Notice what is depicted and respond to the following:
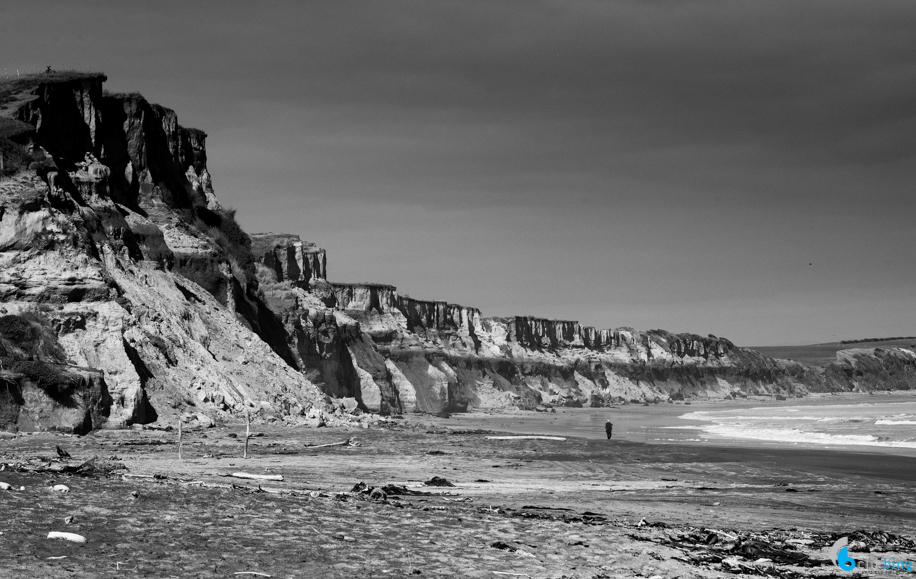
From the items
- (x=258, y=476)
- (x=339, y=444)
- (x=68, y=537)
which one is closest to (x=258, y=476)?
(x=258, y=476)

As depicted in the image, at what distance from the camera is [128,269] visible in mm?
40531

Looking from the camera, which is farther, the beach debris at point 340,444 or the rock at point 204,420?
the rock at point 204,420

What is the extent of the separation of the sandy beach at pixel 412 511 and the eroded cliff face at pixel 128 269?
7.36 m

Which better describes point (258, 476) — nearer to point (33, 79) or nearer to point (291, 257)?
point (33, 79)

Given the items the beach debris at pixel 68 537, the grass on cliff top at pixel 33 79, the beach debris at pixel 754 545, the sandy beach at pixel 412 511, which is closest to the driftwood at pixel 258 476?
the sandy beach at pixel 412 511

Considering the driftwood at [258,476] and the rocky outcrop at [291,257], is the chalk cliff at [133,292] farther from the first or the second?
the driftwood at [258,476]

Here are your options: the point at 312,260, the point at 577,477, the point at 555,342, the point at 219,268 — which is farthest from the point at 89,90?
the point at 555,342

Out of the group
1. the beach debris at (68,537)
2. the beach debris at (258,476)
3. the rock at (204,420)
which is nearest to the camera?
the beach debris at (68,537)

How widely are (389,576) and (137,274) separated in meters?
34.9

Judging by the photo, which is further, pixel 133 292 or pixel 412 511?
pixel 133 292

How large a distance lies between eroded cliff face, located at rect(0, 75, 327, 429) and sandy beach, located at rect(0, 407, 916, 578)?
7363mm

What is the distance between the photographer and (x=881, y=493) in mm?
19562

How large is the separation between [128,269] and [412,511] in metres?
30.9

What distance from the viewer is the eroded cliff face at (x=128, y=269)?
33625mm
